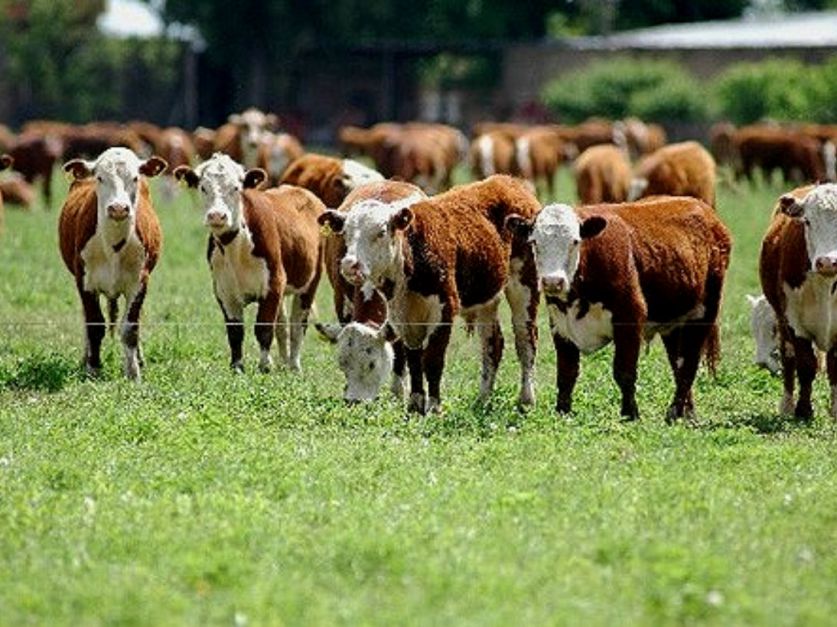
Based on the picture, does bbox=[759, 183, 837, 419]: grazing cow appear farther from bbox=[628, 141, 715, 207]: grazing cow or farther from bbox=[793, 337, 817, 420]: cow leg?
bbox=[628, 141, 715, 207]: grazing cow

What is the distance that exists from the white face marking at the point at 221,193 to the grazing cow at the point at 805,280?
3964 mm

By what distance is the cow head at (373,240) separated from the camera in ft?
43.7

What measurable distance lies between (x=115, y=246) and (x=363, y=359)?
3.00m

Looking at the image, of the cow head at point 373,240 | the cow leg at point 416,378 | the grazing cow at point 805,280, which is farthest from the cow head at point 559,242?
the grazing cow at point 805,280

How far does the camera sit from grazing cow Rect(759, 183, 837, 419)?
13.4m

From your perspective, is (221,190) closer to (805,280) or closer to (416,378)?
(416,378)

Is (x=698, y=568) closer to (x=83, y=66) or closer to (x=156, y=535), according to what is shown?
(x=156, y=535)

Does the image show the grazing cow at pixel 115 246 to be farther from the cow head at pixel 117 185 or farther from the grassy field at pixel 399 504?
the grassy field at pixel 399 504

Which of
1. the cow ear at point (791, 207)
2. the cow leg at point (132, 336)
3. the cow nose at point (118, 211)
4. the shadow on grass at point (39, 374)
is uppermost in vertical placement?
the cow ear at point (791, 207)

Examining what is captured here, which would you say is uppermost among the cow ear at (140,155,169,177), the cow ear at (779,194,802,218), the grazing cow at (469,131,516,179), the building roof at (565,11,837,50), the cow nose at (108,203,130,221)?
the cow ear at (779,194,802,218)

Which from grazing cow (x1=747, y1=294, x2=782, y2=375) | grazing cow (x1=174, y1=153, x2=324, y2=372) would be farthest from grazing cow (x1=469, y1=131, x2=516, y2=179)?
grazing cow (x1=747, y1=294, x2=782, y2=375)

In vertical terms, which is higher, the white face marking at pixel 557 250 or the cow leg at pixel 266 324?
the white face marking at pixel 557 250

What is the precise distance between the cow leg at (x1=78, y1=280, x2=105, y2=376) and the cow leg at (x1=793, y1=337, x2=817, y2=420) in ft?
16.3

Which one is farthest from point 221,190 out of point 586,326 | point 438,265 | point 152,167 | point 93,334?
point 586,326
